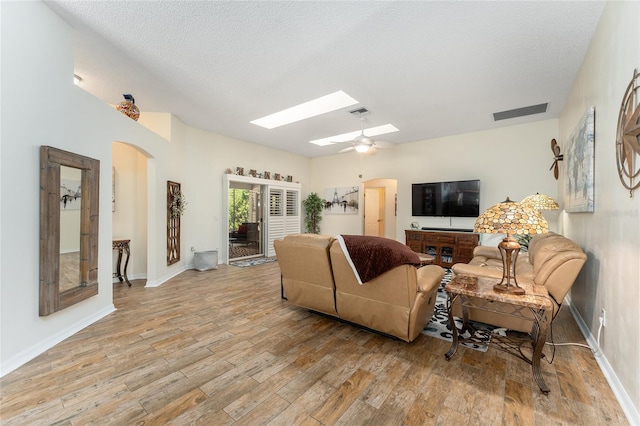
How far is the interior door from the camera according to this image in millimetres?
9086

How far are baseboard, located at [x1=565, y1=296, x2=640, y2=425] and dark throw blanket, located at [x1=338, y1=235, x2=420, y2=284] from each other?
1.43 metres

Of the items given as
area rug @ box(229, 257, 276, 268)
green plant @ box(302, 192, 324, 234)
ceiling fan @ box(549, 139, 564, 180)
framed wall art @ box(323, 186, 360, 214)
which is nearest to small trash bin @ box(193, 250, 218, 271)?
area rug @ box(229, 257, 276, 268)

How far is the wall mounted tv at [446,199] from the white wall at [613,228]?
2713 mm

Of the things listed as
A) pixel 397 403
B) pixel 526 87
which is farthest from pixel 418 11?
pixel 397 403

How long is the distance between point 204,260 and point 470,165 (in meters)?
6.12

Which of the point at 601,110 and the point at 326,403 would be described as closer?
the point at 326,403

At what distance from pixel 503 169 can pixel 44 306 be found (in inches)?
283

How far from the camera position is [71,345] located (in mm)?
2400

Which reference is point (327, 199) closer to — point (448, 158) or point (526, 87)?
point (448, 158)

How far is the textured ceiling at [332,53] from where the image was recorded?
2.29 m

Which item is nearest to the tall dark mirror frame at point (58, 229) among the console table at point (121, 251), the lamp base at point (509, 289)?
the console table at point (121, 251)

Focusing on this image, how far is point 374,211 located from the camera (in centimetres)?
921

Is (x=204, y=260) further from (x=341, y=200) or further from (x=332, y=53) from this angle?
(x=332, y=53)

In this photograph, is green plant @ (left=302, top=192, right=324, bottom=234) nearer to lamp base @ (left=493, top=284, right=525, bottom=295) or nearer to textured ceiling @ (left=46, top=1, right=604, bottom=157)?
textured ceiling @ (left=46, top=1, right=604, bottom=157)
